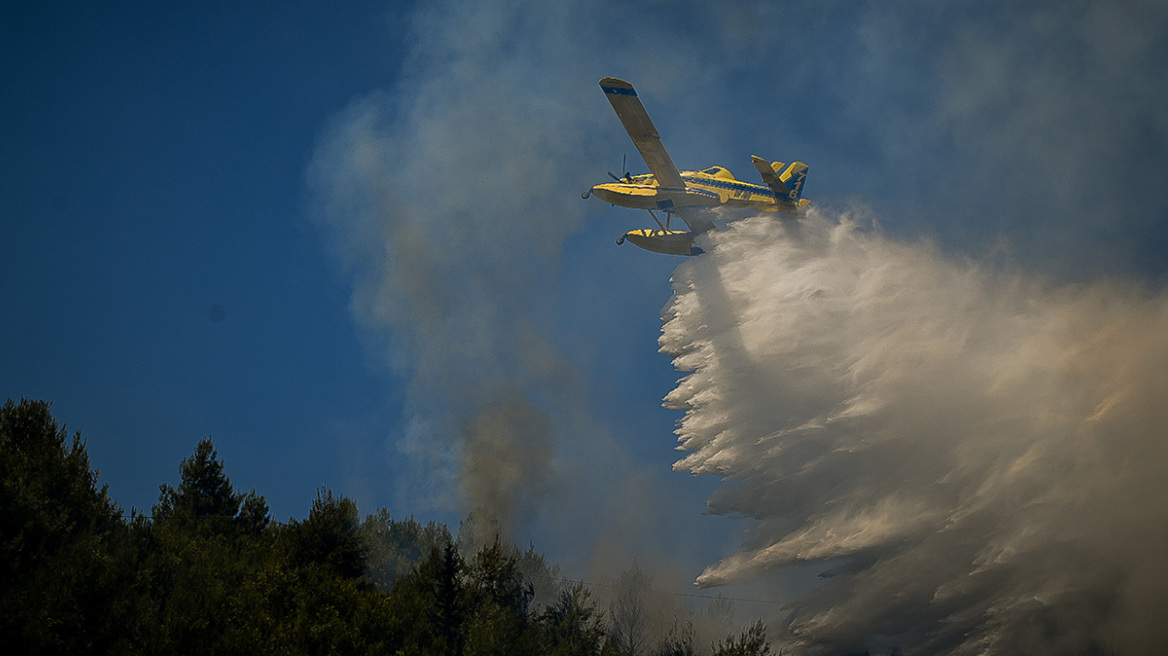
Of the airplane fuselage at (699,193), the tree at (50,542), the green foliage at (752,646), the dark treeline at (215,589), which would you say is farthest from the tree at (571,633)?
the airplane fuselage at (699,193)

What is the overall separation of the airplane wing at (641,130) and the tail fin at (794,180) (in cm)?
470

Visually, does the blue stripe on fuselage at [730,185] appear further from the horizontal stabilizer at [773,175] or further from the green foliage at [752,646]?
the green foliage at [752,646]

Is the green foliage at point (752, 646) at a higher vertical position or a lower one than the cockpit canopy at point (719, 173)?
lower

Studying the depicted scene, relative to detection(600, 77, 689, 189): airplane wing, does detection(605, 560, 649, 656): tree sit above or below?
below

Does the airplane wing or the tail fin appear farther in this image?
the tail fin

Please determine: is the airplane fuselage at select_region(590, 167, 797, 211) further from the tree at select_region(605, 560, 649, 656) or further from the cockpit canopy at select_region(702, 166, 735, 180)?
the tree at select_region(605, 560, 649, 656)

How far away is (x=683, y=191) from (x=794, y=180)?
509 cm

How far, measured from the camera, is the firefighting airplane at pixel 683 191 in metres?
42.3

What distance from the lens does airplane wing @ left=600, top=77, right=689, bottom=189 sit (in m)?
41.0

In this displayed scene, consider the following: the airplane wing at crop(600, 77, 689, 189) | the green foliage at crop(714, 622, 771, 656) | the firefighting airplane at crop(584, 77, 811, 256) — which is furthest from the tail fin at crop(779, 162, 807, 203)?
the green foliage at crop(714, 622, 771, 656)

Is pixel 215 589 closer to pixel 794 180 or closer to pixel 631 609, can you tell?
pixel 794 180

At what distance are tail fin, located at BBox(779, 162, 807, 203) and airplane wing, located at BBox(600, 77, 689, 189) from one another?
4.70 meters

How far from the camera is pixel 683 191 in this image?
43438 mm

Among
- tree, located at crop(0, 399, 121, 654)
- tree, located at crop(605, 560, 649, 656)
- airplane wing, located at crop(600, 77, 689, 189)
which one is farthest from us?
tree, located at crop(605, 560, 649, 656)
